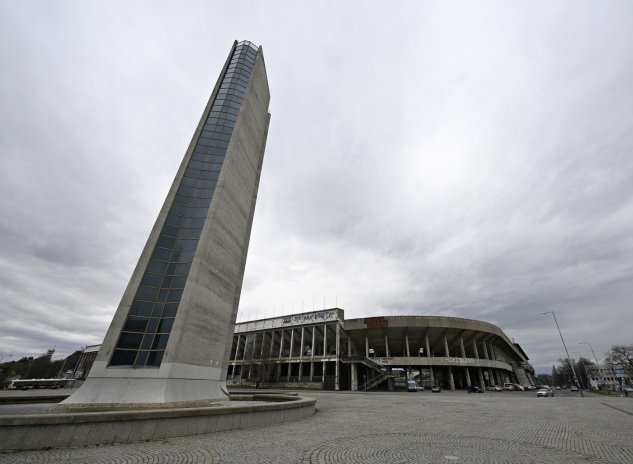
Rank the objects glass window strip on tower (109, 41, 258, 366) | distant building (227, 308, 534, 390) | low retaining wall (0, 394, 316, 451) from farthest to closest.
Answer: distant building (227, 308, 534, 390), glass window strip on tower (109, 41, 258, 366), low retaining wall (0, 394, 316, 451)

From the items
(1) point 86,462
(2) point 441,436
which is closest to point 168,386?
(1) point 86,462

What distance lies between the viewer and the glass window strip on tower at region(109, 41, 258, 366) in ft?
67.4

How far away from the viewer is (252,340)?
72.8 meters

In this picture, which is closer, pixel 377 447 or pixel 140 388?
pixel 377 447

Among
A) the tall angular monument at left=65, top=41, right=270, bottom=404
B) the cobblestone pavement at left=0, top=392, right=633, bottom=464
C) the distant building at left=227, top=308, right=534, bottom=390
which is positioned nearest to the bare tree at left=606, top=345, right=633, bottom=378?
the distant building at left=227, top=308, right=534, bottom=390

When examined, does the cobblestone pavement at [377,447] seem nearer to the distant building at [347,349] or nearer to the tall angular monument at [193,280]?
the tall angular monument at [193,280]

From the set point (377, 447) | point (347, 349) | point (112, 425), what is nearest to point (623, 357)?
point (347, 349)

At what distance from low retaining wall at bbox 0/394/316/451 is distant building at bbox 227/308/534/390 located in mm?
50694

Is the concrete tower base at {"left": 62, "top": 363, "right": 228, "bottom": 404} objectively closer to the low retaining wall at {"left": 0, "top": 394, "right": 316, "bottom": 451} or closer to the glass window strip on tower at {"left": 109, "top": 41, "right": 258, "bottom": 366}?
the glass window strip on tower at {"left": 109, "top": 41, "right": 258, "bottom": 366}

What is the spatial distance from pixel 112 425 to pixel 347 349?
204 ft

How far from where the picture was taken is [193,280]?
884 inches

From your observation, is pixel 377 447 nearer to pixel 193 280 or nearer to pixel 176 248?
pixel 193 280

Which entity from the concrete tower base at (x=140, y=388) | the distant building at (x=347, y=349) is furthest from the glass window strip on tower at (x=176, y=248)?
the distant building at (x=347, y=349)

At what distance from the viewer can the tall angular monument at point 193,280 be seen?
19.2m
